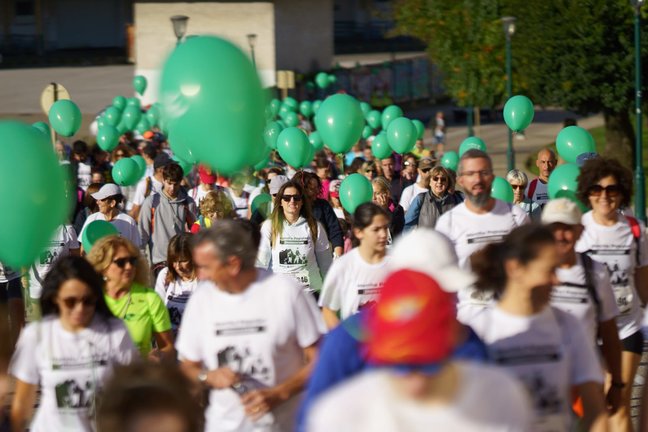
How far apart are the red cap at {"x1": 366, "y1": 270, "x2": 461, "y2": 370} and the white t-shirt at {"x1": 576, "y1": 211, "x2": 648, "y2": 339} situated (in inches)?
168

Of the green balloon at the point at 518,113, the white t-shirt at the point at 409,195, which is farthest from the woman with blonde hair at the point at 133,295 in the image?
the green balloon at the point at 518,113

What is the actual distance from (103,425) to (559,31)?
25.7 meters

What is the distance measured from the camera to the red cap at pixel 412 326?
3.75 metres

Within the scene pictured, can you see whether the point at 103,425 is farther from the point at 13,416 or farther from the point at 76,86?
the point at 76,86

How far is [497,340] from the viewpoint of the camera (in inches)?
225

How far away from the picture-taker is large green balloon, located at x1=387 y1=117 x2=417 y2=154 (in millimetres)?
15562

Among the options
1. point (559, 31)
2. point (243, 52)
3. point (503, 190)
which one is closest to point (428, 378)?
point (243, 52)

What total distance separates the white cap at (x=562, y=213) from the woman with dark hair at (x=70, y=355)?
2017 millimetres

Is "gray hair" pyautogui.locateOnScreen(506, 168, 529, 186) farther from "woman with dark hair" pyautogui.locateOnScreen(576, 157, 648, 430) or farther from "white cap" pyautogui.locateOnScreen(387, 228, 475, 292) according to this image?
"white cap" pyautogui.locateOnScreen(387, 228, 475, 292)

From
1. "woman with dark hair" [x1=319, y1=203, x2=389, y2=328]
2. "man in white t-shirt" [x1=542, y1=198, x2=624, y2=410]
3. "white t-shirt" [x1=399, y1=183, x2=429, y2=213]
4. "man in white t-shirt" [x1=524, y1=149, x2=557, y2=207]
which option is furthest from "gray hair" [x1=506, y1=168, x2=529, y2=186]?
"man in white t-shirt" [x1=542, y1=198, x2=624, y2=410]

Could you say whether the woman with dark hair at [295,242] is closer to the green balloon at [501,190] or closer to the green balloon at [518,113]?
the green balloon at [501,190]

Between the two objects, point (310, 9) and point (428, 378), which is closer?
point (428, 378)

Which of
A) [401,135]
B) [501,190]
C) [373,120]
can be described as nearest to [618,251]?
[501,190]

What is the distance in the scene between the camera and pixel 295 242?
34.0ft
